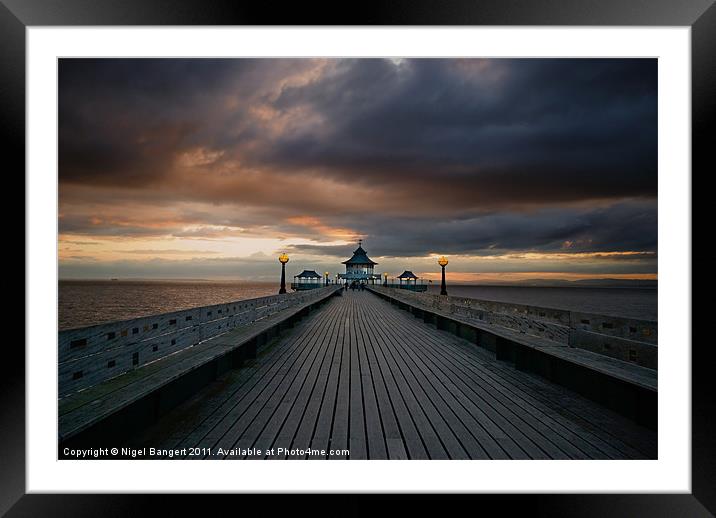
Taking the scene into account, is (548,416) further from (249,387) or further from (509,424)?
(249,387)

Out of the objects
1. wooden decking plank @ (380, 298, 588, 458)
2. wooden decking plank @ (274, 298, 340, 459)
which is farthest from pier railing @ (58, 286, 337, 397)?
wooden decking plank @ (380, 298, 588, 458)

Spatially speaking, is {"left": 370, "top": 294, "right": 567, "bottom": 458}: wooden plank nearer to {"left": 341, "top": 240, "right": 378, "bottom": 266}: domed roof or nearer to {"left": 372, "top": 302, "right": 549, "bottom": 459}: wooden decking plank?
{"left": 372, "top": 302, "right": 549, "bottom": 459}: wooden decking plank

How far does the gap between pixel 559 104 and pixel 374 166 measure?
6.70 meters

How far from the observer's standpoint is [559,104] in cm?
854

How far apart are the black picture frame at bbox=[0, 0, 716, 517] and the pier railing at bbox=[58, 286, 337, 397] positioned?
2.13 feet

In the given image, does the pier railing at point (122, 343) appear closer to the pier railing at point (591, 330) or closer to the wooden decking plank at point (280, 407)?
the wooden decking plank at point (280, 407)

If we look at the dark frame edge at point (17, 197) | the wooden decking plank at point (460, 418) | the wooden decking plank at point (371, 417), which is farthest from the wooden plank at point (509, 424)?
the dark frame edge at point (17, 197)

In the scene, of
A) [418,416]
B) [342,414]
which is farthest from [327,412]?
[418,416]

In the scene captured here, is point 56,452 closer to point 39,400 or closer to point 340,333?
point 39,400

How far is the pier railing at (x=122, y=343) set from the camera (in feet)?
A: 8.39
